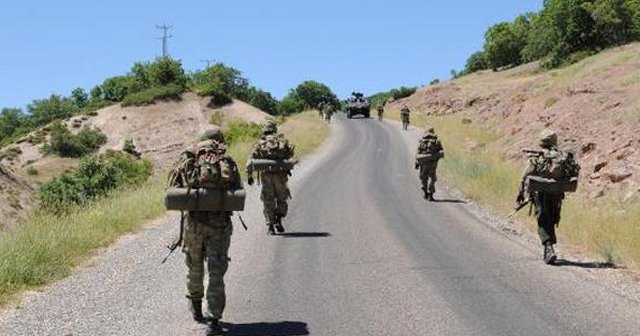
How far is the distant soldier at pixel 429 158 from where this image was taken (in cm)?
2080

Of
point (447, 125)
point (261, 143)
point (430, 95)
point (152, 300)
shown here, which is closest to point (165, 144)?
point (430, 95)

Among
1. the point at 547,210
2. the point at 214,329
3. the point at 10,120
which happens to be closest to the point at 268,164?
the point at 547,210

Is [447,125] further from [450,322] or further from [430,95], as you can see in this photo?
[450,322]

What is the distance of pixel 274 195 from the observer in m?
14.9

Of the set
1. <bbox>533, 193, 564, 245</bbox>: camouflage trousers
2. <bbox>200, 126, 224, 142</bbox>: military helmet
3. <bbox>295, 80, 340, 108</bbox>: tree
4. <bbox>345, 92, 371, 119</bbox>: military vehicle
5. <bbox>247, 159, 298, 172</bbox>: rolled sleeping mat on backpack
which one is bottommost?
<bbox>533, 193, 564, 245</bbox>: camouflage trousers

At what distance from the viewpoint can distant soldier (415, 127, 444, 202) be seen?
819 inches

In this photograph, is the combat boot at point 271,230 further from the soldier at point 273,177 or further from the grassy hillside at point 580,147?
the grassy hillside at point 580,147

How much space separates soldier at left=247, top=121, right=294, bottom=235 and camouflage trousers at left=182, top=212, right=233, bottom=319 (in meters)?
6.77

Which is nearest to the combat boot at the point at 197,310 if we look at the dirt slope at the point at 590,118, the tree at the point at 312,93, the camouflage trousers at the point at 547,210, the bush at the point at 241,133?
the camouflage trousers at the point at 547,210

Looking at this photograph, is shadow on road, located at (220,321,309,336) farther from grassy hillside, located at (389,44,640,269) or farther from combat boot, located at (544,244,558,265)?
grassy hillside, located at (389,44,640,269)

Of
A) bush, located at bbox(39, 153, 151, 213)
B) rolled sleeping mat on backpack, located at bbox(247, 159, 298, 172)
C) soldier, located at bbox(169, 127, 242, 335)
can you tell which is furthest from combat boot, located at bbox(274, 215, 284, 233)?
bush, located at bbox(39, 153, 151, 213)

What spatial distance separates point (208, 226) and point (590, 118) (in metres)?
24.2

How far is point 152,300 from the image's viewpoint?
9.00 m

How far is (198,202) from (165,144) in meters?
68.9
